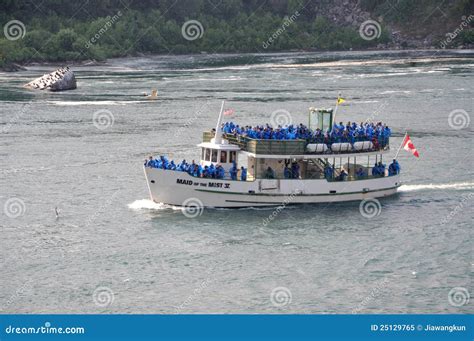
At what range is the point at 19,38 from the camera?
7643 inches

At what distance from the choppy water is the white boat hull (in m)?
0.74

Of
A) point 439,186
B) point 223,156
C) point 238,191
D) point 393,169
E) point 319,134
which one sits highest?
point 319,134

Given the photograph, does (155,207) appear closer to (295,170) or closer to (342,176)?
(295,170)

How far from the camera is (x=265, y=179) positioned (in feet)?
208

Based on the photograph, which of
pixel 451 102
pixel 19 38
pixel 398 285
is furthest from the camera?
pixel 19 38

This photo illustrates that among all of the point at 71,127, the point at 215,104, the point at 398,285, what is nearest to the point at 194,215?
the point at 398,285

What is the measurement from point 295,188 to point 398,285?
1680 cm

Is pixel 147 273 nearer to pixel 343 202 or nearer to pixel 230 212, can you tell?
pixel 230 212

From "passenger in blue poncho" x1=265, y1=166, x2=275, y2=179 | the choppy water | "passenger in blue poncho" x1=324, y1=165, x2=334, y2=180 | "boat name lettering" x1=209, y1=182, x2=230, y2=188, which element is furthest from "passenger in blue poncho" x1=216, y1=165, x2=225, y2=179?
"passenger in blue poncho" x1=324, y1=165, x2=334, y2=180

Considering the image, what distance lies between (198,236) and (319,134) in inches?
495

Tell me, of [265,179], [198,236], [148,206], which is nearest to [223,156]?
[265,179]

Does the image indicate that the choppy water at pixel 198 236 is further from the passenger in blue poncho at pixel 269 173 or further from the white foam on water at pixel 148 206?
the passenger in blue poncho at pixel 269 173

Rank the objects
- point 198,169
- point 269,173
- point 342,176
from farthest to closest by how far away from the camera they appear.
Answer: point 342,176 < point 269,173 < point 198,169

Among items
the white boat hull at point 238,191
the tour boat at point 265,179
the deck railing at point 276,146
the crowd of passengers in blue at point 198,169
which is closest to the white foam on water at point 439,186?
the tour boat at point 265,179
